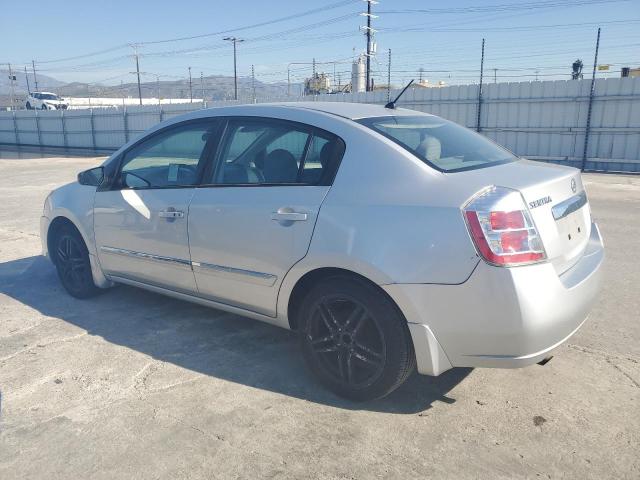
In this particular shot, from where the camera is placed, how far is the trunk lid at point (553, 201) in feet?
8.82

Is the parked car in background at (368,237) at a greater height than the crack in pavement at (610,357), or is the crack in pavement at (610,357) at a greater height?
the parked car in background at (368,237)

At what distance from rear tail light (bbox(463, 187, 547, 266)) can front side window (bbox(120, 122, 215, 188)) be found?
1.96 m

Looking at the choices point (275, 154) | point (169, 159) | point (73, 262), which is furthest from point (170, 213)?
point (73, 262)

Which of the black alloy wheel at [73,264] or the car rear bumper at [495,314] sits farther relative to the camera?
the black alloy wheel at [73,264]

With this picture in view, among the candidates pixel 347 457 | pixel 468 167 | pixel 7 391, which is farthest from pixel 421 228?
pixel 7 391

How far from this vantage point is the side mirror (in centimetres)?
446

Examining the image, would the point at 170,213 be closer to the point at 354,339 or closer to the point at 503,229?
the point at 354,339

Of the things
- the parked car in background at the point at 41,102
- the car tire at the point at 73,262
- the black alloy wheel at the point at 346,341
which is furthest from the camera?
the parked car in background at the point at 41,102

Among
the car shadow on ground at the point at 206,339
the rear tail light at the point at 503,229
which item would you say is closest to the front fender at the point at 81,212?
the car shadow on ground at the point at 206,339

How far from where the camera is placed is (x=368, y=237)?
279 centimetres

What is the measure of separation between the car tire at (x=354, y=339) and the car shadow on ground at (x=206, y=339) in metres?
0.14

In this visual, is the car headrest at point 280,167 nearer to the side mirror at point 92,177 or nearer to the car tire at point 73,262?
the side mirror at point 92,177

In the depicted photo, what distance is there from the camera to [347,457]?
2598 millimetres

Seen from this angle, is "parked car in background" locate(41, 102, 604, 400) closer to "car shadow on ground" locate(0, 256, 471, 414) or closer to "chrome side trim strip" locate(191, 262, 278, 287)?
"chrome side trim strip" locate(191, 262, 278, 287)
